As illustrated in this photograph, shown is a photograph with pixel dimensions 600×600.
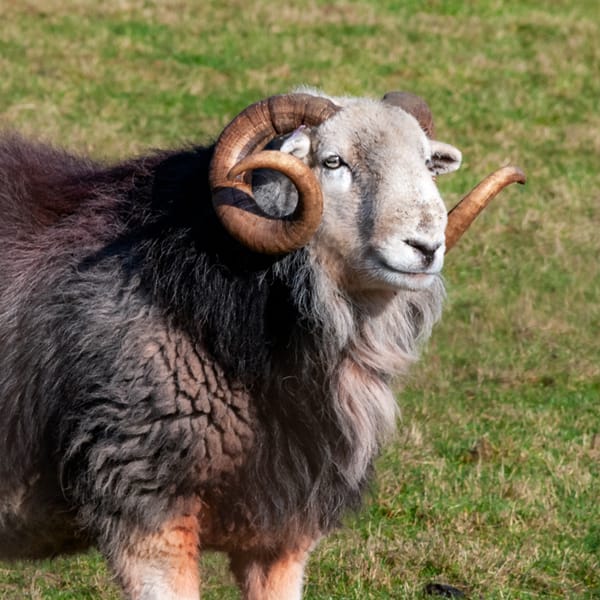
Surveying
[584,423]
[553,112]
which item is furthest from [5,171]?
[553,112]

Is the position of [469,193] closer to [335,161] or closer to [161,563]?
[335,161]

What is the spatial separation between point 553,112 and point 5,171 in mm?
12454

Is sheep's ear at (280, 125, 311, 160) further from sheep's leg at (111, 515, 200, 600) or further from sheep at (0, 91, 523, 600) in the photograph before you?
sheep's leg at (111, 515, 200, 600)

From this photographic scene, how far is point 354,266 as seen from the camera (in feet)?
18.6

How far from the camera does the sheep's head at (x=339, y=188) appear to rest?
18.0 feet

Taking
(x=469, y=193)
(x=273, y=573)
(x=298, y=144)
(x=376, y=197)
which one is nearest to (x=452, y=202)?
(x=469, y=193)

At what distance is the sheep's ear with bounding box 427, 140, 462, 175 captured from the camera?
6.31 meters

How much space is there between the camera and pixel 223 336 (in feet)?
18.8

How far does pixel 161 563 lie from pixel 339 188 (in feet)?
5.59

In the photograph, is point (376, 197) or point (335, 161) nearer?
point (376, 197)

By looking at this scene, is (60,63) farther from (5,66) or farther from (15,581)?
(15,581)

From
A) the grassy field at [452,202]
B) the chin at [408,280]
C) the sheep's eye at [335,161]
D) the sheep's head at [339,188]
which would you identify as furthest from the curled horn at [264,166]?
the grassy field at [452,202]

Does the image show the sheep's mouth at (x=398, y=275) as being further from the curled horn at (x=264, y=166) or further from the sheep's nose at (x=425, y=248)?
the curled horn at (x=264, y=166)

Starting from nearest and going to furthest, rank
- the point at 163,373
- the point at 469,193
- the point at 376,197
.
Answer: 1. the point at 376,197
2. the point at 163,373
3. the point at 469,193
